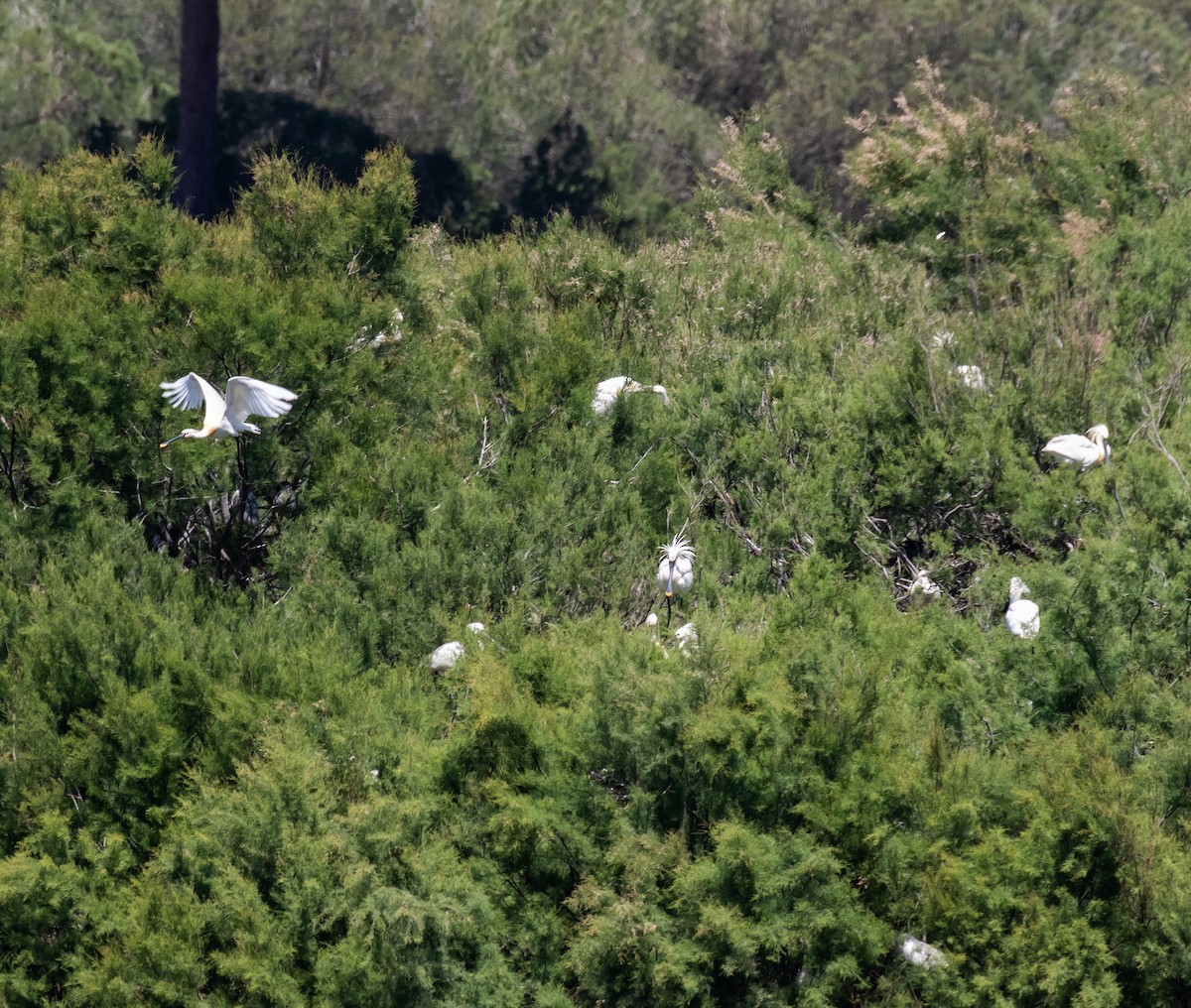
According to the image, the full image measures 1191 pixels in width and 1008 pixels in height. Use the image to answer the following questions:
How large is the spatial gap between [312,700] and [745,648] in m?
2.03

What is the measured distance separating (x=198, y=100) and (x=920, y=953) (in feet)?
49.9

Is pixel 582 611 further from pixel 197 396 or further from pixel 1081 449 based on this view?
pixel 1081 449

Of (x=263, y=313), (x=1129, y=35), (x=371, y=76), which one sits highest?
(x=263, y=313)

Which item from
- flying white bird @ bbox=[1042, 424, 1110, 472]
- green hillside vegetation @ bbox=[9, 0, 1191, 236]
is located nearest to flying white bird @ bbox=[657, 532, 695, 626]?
flying white bird @ bbox=[1042, 424, 1110, 472]

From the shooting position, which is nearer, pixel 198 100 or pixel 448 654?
pixel 448 654

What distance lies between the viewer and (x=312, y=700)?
744 centimetres

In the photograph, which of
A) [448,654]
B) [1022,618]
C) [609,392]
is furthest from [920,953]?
[609,392]

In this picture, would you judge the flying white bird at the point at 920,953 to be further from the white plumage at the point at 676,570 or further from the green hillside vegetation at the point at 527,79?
the green hillside vegetation at the point at 527,79

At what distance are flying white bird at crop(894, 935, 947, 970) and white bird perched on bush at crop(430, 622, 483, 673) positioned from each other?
8.46ft

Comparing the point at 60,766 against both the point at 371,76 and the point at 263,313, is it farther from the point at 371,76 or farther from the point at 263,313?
the point at 371,76

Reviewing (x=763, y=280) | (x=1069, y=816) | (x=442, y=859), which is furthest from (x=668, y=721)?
(x=763, y=280)

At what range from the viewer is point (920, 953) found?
6129 millimetres

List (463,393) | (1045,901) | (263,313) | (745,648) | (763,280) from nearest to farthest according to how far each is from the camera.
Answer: (1045,901)
(745,648)
(263,313)
(463,393)
(763,280)

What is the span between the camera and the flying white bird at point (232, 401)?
7504 mm
